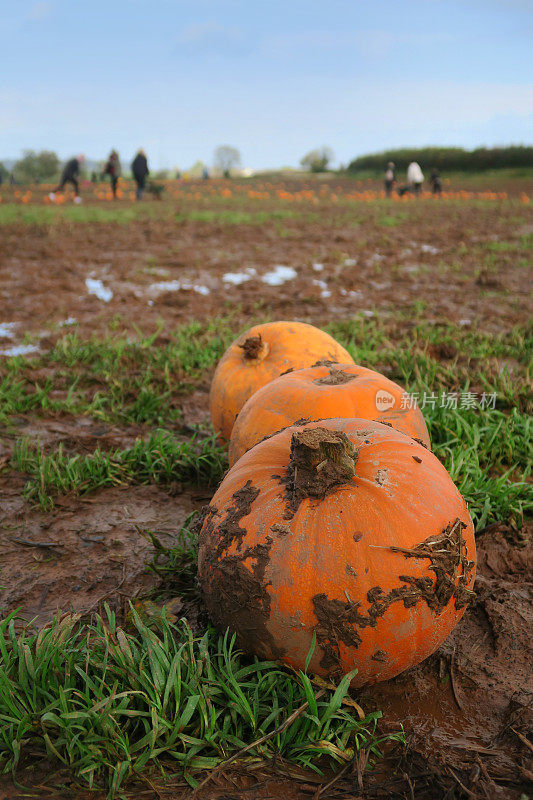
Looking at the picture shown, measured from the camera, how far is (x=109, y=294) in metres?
8.38

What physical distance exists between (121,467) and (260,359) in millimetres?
1069

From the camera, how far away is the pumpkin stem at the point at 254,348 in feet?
11.3

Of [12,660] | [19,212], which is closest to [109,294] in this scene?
[12,660]

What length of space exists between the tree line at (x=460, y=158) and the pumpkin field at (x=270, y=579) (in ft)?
140

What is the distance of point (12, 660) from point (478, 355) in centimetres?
450

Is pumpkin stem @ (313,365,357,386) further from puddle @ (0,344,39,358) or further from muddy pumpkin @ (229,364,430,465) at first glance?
puddle @ (0,344,39,358)

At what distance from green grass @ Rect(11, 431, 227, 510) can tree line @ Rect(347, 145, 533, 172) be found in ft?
147

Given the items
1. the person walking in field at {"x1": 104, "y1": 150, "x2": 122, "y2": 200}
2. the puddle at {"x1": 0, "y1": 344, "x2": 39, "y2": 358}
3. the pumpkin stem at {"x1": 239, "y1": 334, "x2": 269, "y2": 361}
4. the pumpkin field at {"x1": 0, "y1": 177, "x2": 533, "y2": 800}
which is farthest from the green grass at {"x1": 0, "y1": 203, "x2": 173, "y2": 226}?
the pumpkin stem at {"x1": 239, "y1": 334, "x2": 269, "y2": 361}

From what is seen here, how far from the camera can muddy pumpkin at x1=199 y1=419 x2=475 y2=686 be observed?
1952 mm

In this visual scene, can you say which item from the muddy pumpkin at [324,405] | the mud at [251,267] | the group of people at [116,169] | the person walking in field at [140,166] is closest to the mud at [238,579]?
the muddy pumpkin at [324,405]

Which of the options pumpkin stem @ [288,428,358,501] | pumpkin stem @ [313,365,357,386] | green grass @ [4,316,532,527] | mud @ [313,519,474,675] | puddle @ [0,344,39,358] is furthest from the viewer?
puddle @ [0,344,39,358]

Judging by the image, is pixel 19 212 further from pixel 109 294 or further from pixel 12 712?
pixel 12 712
